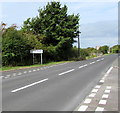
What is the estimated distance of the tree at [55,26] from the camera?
1410 inches

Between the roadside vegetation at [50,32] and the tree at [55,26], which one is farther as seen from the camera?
the tree at [55,26]

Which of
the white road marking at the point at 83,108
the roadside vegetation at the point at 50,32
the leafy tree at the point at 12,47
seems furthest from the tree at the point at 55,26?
the white road marking at the point at 83,108

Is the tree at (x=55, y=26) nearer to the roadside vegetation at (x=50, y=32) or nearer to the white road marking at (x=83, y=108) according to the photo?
the roadside vegetation at (x=50, y=32)

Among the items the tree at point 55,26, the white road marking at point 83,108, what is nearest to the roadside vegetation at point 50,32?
the tree at point 55,26

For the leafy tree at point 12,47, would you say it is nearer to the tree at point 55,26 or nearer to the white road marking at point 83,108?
the tree at point 55,26

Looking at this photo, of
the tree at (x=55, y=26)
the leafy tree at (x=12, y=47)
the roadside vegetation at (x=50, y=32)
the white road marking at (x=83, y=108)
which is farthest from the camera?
the tree at (x=55, y=26)

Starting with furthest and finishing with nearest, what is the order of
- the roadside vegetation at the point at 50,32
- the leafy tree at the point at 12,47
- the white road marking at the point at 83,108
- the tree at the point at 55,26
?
the tree at the point at 55,26 → the roadside vegetation at the point at 50,32 → the leafy tree at the point at 12,47 → the white road marking at the point at 83,108

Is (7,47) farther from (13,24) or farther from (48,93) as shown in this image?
(48,93)

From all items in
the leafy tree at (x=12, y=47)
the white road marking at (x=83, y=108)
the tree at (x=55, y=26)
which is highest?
the tree at (x=55, y=26)

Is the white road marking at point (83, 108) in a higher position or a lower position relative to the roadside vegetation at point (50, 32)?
lower

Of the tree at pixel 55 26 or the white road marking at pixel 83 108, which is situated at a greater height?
the tree at pixel 55 26

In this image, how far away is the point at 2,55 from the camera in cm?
2330

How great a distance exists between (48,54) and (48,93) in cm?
2635

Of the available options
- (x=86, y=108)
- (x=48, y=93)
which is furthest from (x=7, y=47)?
(x=86, y=108)
